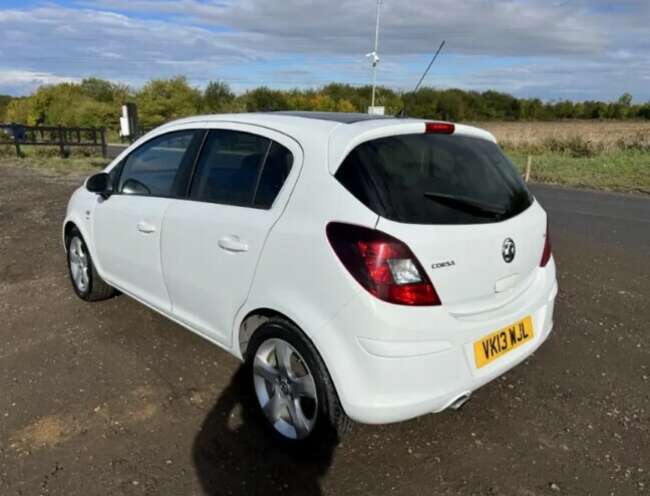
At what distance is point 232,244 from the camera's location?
2.89 m

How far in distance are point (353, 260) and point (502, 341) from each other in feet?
3.14

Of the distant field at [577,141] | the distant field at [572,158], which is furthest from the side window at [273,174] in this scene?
the distant field at [577,141]

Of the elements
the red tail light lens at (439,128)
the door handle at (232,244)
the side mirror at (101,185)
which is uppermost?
the red tail light lens at (439,128)

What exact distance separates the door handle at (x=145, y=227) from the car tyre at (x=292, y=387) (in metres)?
1.17

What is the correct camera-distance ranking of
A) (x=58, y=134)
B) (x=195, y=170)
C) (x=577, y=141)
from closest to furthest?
(x=195, y=170) < (x=58, y=134) < (x=577, y=141)

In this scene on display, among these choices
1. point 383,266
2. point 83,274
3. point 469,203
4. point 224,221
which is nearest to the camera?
point 383,266

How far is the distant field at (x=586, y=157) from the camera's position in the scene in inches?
602

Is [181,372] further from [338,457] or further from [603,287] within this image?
[603,287]

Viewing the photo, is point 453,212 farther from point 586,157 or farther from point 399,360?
point 586,157

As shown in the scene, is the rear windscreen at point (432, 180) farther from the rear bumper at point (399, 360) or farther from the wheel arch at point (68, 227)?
the wheel arch at point (68, 227)

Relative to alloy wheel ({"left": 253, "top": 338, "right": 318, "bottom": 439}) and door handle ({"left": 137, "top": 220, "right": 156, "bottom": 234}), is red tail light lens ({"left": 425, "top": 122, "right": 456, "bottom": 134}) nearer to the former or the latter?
alloy wheel ({"left": 253, "top": 338, "right": 318, "bottom": 439})

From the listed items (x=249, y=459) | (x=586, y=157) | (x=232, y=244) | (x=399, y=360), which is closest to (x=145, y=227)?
(x=232, y=244)

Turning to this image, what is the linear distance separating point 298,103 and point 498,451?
50.2 meters

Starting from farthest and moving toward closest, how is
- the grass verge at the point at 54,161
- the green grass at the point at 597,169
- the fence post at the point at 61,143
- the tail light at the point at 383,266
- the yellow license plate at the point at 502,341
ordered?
the fence post at the point at 61,143, the grass verge at the point at 54,161, the green grass at the point at 597,169, the yellow license plate at the point at 502,341, the tail light at the point at 383,266
